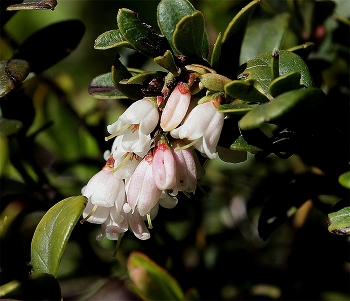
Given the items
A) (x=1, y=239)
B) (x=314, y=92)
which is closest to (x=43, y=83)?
(x=1, y=239)

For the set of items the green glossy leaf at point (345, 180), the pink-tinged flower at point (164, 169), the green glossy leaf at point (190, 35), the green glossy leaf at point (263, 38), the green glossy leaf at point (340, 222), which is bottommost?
the green glossy leaf at point (340, 222)

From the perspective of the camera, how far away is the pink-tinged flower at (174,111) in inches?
30.3

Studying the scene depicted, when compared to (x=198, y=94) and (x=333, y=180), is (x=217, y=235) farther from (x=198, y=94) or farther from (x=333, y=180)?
(x=198, y=94)

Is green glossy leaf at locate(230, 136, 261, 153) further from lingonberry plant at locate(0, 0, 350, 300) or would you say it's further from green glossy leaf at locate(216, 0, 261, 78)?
green glossy leaf at locate(216, 0, 261, 78)

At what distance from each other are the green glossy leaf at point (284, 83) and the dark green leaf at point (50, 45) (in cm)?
54

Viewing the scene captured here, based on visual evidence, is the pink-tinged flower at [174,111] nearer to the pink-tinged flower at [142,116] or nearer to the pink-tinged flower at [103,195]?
the pink-tinged flower at [142,116]

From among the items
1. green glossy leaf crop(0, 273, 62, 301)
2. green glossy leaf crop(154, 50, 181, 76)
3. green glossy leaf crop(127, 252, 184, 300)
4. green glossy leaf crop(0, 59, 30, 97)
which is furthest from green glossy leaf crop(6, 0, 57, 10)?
green glossy leaf crop(127, 252, 184, 300)

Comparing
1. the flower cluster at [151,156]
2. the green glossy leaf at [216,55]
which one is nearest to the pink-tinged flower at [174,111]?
the flower cluster at [151,156]

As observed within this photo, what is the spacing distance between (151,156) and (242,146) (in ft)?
0.46

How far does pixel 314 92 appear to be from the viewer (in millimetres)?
670

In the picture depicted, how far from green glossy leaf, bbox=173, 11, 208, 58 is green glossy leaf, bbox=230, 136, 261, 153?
0.15 meters

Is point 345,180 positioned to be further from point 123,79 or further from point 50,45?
point 50,45

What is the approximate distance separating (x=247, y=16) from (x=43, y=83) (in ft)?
2.98

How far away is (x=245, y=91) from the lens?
0.72m
